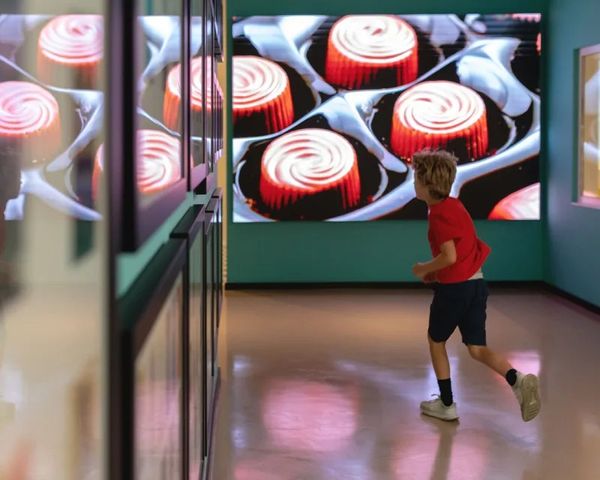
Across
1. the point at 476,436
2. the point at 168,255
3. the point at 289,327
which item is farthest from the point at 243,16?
the point at 168,255

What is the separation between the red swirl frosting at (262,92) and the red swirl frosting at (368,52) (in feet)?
1.50

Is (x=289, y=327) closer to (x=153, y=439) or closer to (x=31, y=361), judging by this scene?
(x=31, y=361)

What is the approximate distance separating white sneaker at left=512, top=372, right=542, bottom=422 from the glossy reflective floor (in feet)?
0.27

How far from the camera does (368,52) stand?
9.23 metres

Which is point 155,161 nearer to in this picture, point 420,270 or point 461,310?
point 420,270

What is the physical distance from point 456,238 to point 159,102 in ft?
10.3

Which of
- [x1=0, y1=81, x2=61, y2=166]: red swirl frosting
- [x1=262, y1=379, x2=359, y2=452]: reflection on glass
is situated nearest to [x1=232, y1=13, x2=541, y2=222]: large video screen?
[x1=0, y1=81, x2=61, y2=166]: red swirl frosting

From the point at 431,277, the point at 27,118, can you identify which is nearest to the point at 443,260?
the point at 431,277

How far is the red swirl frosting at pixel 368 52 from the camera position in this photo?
922cm

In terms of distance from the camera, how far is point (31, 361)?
6.05m

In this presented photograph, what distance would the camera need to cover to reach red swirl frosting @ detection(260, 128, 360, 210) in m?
9.25

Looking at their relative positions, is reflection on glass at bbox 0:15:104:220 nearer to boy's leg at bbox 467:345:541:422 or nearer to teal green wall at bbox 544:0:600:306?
boy's leg at bbox 467:345:541:422

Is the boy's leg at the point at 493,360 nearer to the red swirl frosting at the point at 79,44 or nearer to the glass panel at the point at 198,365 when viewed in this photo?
the glass panel at the point at 198,365

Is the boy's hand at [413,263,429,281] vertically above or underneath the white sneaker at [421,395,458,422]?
above
